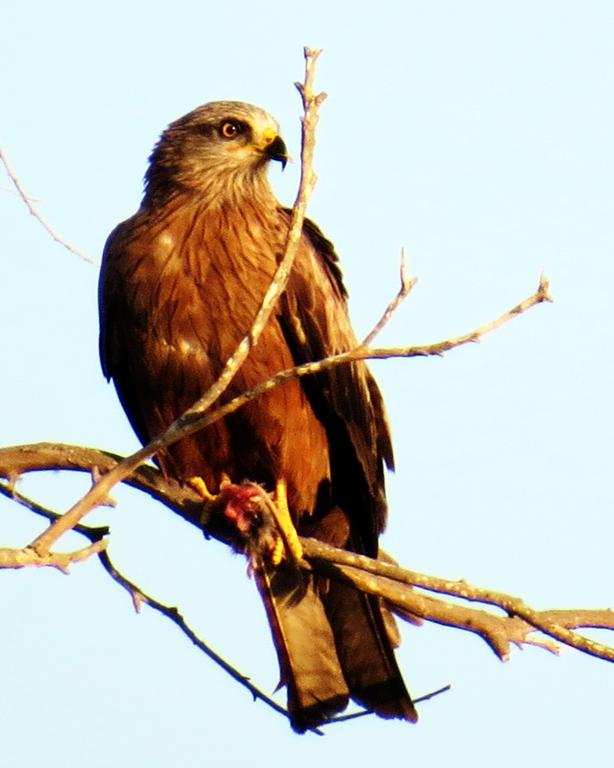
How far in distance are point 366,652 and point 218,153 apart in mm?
2477

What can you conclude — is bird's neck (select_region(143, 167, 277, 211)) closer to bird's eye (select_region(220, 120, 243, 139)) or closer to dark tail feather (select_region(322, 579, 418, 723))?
bird's eye (select_region(220, 120, 243, 139))

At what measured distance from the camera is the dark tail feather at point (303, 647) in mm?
5570

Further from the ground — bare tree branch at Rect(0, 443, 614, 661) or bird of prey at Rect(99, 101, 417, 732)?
bird of prey at Rect(99, 101, 417, 732)

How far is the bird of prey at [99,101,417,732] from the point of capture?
571 centimetres

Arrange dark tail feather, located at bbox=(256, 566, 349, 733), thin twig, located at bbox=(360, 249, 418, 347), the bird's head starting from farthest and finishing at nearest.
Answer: the bird's head, dark tail feather, located at bbox=(256, 566, 349, 733), thin twig, located at bbox=(360, 249, 418, 347)

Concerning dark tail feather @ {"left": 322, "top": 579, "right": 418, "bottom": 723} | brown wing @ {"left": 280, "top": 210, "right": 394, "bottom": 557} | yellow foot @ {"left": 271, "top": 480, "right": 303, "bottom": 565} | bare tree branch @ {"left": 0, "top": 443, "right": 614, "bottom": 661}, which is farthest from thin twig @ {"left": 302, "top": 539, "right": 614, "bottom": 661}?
brown wing @ {"left": 280, "top": 210, "right": 394, "bottom": 557}

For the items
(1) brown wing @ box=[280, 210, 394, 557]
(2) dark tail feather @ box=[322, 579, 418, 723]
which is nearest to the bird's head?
(1) brown wing @ box=[280, 210, 394, 557]

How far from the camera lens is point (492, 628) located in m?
4.43

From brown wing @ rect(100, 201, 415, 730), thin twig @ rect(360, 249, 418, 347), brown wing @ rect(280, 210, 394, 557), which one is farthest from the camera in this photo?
brown wing @ rect(280, 210, 394, 557)

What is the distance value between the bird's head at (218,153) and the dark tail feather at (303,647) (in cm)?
180

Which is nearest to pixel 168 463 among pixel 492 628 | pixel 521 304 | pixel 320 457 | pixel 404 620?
pixel 320 457

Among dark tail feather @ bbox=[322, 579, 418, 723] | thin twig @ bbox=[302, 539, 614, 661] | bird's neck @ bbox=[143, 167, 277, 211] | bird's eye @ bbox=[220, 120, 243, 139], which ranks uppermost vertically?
bird's eye @ bbox=[220, 120, 243, 139]

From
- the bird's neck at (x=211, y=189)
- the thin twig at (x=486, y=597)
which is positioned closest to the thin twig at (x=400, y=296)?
the thin twig at (x=486, y=597)

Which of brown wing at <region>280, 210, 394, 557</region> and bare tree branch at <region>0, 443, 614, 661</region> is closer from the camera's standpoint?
bare tree branch at <region>0, 443, 614, 661</region>
